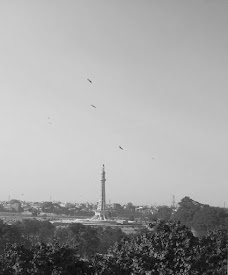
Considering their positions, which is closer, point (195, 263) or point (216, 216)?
point (195, 263)

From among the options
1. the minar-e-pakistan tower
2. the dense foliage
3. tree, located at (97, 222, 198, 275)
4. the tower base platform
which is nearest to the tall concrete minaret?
the minar-e-pakistan tower

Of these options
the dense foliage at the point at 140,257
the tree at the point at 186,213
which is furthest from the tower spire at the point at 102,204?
the dense foliage at the point at 140,257

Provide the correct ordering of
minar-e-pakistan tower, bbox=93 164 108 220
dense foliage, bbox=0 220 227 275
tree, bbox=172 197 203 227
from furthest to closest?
minar-e-pakistan tower, bbox=93 164 108 220 < tree, bbox=172 197 203 227 < dense foliage, bbox=0 220 227 275

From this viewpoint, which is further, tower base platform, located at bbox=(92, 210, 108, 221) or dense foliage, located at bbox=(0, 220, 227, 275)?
tower base platform, located at bbox=(92, 210, 108, 221)

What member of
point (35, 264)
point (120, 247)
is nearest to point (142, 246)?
point (120, 247)

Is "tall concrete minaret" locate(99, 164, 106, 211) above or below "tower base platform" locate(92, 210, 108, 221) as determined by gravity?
above

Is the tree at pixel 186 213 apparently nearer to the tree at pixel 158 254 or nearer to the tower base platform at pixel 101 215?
the tower base platform at pixel 101 215

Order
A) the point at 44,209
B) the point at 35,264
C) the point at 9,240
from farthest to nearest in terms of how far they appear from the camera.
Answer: the point at 44,209 → the point at 9,240 → the point at 35,264

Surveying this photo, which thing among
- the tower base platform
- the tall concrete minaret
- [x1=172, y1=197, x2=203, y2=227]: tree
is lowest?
the tower base platform

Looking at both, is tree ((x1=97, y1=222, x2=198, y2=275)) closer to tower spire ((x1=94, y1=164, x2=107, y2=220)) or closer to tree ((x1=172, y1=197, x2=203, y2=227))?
tree ((x1=172, y1=197, x2=203, y2=227))

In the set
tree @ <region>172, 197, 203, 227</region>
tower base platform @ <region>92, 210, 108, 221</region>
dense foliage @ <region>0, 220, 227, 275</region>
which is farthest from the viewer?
tower base platform @ <region>92, 210, 108, 221</region>

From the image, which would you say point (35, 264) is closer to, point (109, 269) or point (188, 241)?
point (109, 269)
